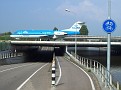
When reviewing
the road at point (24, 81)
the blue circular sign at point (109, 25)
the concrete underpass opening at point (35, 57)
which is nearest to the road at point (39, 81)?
the road at point (24, 81)

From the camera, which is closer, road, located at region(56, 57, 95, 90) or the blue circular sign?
the blue circular sign

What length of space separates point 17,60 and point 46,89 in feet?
161

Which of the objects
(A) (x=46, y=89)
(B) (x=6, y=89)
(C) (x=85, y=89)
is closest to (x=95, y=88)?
(C) (x=85, y=89)

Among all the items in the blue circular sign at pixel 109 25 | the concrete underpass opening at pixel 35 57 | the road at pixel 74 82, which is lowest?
the concrete underpass opening at pixel 35 57

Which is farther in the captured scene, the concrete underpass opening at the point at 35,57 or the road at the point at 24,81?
the concrete underpass opening at the point at 35,57

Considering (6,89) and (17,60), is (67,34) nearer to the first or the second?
(17,60)

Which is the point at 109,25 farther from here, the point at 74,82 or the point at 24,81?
the point at 24,81

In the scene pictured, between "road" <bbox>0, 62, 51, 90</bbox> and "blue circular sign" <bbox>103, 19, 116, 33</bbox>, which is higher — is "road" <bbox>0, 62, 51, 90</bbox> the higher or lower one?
the lower one

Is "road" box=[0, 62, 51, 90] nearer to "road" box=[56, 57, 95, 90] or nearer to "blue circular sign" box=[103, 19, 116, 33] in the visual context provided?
"road" box=[56, 57, 95, 90]

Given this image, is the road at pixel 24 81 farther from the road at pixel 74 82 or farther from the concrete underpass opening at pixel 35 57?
the concrete underpass opening at pixel 35 57

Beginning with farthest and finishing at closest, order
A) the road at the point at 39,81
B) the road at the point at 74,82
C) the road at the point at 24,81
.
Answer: the road at the point at 74,82 < the road at the point at 39,81 < the road at the point at 24,81

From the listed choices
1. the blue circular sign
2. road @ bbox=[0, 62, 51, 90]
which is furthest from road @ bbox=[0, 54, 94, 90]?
the blue circular sign

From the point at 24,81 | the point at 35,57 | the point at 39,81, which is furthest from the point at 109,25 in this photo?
the point at 35,57

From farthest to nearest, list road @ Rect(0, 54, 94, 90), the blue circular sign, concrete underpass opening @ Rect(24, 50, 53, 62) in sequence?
concrete underpass opening @ Rect(24, 50, 53, 62) < road @ Rect(0, 54, 94, 90) < the blue circular sign
